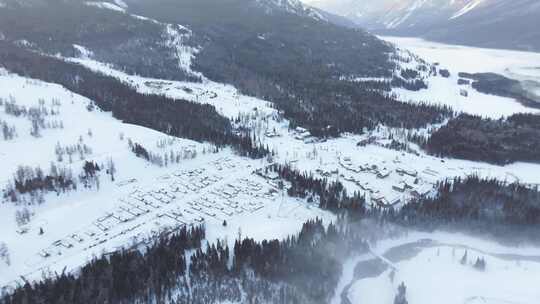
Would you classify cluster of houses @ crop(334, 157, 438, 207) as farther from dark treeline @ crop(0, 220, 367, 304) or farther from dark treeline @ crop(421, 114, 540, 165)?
dark treeline @ crop(421, 114, 540, 165)

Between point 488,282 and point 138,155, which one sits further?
point 138,155

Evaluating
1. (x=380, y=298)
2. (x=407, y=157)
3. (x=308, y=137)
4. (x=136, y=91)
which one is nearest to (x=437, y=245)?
(x=380, y=298)

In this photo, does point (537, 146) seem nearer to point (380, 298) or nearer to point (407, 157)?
point (407, 157)

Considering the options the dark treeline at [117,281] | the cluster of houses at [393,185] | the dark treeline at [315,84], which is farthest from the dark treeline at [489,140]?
the dark treeline at [117,281]

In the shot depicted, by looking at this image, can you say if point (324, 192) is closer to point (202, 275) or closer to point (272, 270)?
point (272, 270)

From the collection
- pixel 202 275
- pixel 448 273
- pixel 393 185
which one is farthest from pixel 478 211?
pixel 202 275
